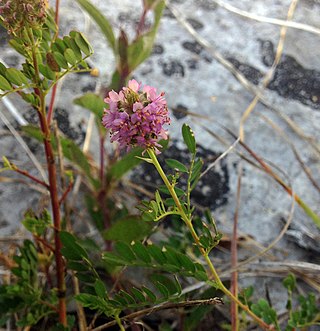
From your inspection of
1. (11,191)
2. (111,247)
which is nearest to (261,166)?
(111,247)

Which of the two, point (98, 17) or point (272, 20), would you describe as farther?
point (272, 20)

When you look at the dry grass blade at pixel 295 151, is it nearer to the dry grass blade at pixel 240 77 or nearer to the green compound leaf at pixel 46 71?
the dry grass blade at pixel 240 77

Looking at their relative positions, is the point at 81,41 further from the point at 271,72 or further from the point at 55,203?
the point at 271,72

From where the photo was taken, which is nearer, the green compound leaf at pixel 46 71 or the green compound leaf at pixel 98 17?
the green compound leaf at pixel 46 71

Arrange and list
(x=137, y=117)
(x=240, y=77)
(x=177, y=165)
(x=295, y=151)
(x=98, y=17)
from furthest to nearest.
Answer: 1. (x=240, y=77)
2. (x=295, y=151)
3. (x=98, y=17)
4. (x=177, y=165)
5. (x=137, y=117)

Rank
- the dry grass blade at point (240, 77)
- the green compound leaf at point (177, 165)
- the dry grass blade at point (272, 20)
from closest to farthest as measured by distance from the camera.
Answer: the green compound leaf at point (177, 165) < the dry grass blade at point (240, 77) < the dry grass blade at point (272, 20)

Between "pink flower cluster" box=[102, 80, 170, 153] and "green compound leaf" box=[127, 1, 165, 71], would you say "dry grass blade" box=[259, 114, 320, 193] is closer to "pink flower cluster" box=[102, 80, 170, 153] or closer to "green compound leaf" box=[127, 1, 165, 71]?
"green compound leaf" box=[127, 1, 165, 71]

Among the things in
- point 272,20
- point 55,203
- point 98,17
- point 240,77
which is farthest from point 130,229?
point 272,20

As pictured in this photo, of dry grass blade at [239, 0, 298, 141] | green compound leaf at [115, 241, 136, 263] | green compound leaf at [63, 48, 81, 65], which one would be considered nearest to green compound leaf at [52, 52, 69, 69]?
green compound leaf at [63, 48, 81, 65]

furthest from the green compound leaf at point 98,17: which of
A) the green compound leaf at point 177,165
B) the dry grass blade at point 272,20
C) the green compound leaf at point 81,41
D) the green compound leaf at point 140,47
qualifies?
the dry grass blade at point 272,20
